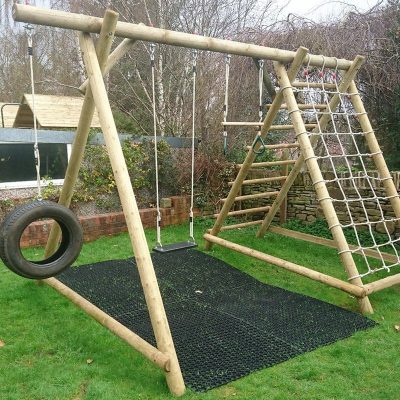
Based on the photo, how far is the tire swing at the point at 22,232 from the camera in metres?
2.58

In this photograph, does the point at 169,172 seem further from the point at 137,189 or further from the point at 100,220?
the point at 100,220

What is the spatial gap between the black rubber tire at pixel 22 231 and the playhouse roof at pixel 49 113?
381cm

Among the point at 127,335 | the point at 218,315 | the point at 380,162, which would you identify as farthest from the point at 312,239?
the point at 127,335

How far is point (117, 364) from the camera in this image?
105 inches

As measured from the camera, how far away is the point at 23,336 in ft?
10.1

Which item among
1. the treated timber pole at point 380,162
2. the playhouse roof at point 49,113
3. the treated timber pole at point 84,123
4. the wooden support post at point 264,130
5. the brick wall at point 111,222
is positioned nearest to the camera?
the treated timber pole at point 84,123

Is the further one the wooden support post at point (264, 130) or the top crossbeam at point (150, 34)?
the wooden support post at point (264, 130)

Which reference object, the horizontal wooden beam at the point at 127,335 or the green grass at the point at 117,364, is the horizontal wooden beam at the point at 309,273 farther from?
the horizontal wooden beam at the point at 127,335

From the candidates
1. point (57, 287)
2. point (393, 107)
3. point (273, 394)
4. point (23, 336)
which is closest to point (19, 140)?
point (57, 287)

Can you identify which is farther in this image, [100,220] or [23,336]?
[100,220]

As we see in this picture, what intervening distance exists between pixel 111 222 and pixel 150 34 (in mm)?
3360

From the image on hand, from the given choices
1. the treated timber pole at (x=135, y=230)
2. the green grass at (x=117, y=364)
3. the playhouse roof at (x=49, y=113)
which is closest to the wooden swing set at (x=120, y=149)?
the treated timber pole at (x=135, y=230)

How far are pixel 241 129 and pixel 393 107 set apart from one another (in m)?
2.29

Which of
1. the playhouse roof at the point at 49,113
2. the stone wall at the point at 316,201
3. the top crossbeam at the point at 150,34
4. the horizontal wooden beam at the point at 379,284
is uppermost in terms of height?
the top crossbeam at the point at 150,34
